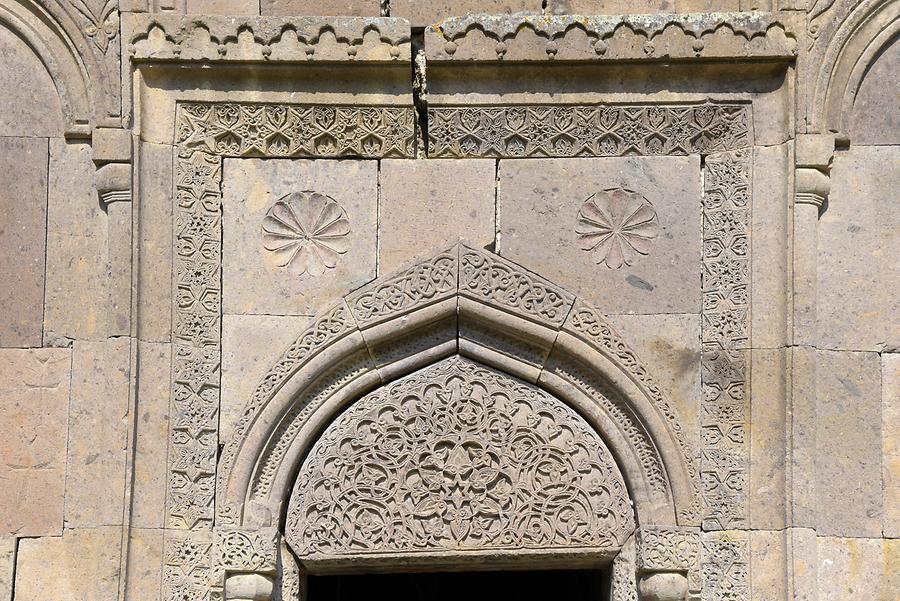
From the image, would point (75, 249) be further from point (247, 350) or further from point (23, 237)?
point (247, 350)

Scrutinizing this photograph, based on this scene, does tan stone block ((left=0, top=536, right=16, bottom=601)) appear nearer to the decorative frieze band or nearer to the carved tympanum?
the carved tympanum

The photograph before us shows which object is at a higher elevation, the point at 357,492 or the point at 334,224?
the point at 334,224

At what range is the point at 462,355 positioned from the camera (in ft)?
20.5

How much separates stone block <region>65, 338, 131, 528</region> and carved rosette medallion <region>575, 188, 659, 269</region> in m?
1.99

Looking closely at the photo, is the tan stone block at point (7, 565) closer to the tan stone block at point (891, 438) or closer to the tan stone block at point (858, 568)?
the tan stone block at point (858, 568)

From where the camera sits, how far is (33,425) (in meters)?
6.11

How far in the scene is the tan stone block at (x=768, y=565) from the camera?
19.5 feet

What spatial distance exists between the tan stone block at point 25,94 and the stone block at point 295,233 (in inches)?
31.8

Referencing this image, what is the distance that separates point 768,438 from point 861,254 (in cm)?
89

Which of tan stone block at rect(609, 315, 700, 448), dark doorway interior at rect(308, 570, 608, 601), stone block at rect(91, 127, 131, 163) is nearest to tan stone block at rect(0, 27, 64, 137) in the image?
stone block at rect(91, 127, 131, 163)

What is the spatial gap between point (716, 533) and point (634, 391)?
0.67 m

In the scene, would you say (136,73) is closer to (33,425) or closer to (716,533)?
(33,425)

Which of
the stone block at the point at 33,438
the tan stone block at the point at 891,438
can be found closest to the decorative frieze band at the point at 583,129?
the tan stone block at the point at 891,438

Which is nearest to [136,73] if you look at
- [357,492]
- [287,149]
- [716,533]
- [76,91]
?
[76,91]
